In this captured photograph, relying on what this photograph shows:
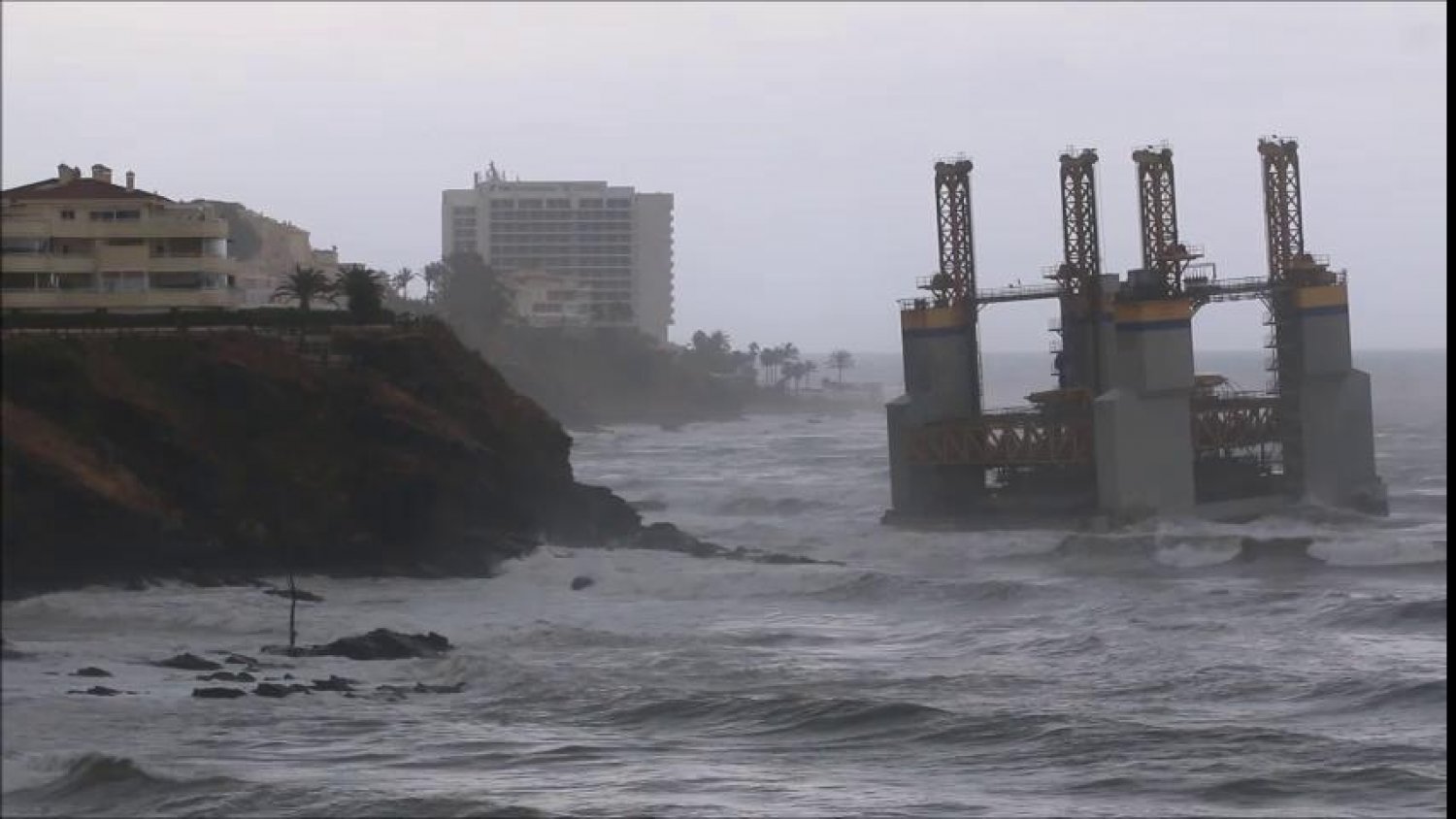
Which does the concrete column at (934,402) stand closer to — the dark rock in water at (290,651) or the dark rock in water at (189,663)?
the dark rock in water at (290,651)

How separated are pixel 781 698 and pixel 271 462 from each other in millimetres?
7508

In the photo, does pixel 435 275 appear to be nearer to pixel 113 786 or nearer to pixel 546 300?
pixel 546 300

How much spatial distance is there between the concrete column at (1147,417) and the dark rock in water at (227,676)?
27.3m

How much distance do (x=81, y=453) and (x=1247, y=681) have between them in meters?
16.3

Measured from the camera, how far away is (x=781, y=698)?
80.2ft

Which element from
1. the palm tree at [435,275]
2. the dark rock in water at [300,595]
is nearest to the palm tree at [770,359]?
the palm tree at [435,275]

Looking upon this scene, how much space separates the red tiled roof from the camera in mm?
13655

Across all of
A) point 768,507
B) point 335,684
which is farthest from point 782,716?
point 768,507

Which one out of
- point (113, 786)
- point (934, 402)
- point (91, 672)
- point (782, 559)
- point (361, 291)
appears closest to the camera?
point (113, 786)

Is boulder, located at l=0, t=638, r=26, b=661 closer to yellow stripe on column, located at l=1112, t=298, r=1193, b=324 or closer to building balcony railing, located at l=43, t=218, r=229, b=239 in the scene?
building balcony railing, located at l=43, t=218, r=229, b=239

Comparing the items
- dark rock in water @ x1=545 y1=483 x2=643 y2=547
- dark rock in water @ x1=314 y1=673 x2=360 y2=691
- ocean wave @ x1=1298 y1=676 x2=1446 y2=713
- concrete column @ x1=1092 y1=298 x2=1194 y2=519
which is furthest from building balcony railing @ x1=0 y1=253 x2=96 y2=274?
concrete column @ x1=1092 y1=298 x2=1194 y2=519

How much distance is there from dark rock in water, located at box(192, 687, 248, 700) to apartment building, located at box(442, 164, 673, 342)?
345ft

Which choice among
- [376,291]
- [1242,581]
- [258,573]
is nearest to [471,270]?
[376,291]

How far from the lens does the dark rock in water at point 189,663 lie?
870 inches
